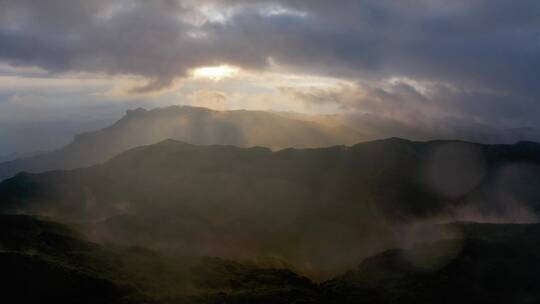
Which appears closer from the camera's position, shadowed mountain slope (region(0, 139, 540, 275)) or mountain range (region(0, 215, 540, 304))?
mountain range (region(0, 215, 540, 304))

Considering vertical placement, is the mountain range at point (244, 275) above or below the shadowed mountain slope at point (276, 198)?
below

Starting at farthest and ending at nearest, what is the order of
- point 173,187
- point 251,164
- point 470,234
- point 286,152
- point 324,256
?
1. point 286,152
2. point 251,164
3. point 173,187
4. point 324,256
5. point 470,234

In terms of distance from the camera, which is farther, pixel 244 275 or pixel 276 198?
pixel 276 198

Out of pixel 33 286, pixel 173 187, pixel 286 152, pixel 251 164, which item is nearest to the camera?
pixel 33 286

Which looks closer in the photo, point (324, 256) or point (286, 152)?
point (324, 256)

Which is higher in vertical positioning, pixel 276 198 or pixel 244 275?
pixel 276 198

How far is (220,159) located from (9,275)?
373ft

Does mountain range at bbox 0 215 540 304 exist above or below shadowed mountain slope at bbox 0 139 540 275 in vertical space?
below

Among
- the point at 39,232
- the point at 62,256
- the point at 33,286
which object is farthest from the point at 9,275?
the point at 39,232

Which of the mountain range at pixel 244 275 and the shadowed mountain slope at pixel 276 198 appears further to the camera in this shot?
the shadowed mountain slope at pixel 276 198

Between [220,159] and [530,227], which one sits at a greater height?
[220,159]

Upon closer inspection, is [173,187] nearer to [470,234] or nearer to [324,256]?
[324,256]

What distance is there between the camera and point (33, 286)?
71.8 meters

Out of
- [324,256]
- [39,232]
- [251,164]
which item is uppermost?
[251,164]
